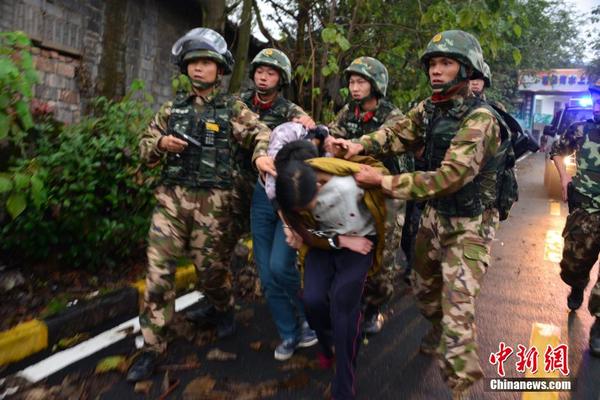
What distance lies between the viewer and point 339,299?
104 inches

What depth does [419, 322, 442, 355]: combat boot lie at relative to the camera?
342cm

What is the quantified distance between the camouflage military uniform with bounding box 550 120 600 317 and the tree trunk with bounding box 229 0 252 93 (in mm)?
5028

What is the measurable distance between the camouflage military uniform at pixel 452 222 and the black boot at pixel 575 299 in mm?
1723

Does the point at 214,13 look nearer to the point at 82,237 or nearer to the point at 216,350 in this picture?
the point at 82,237

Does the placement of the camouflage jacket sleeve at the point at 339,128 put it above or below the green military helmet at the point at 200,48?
below

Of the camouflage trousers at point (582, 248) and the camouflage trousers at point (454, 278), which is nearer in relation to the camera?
the camouflage trousers at point (454, 278)

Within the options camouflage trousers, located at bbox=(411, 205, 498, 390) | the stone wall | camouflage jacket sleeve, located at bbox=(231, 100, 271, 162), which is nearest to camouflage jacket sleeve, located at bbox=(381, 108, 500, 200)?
camouflage trousers, located at bbox=(411, 205, 498, 390)

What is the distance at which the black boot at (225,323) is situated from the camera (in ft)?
11.9

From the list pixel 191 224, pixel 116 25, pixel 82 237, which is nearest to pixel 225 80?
pixel 116 25

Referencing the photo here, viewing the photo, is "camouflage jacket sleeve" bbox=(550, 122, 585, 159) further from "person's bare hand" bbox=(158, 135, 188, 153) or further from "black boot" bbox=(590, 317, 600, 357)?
"person's bare hand" bbox=(158, 135, 188, 153)

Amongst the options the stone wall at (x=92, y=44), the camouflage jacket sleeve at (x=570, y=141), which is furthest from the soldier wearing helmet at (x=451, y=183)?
the stone wall at (x=92, y=44)

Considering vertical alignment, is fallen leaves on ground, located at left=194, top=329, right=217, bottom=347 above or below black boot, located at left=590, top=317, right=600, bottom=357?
below

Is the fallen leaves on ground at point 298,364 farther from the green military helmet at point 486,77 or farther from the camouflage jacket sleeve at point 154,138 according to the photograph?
the green military helmet at point 486,77

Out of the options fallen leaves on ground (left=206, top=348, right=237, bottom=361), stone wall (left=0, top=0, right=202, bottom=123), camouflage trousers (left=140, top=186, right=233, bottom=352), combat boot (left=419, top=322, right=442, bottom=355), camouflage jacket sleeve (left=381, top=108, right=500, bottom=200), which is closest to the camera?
camouflage jacket sleeve (left=381, top=108, right=500, bottom=200)
